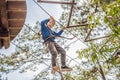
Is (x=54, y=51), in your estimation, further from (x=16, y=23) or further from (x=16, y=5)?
(x=16, y=5)

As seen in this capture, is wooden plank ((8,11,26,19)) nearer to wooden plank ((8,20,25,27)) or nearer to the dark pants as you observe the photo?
wooden plank ((8,20,25,27))

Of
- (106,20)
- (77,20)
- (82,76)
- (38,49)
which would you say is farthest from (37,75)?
(106,20)

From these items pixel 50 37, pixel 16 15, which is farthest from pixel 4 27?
pixel 50 37

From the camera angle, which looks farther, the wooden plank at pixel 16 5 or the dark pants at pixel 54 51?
the dark pants at pixel 54 51

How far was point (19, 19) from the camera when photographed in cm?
542

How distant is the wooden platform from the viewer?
5238mm

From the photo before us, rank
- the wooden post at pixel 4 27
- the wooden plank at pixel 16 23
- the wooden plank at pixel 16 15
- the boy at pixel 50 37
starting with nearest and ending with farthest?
the wooden post at pixel 4 27, the wooden plank at pixel 16 15, the wooden plank at pixel 16 23, the boy at pixel 50 37

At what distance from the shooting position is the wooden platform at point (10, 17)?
524cm

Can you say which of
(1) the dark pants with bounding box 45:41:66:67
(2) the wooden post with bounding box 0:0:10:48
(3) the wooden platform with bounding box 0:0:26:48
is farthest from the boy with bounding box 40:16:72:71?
(3) the wooden platform with bounding box 0:0:26:48

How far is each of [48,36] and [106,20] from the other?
14.7 feet

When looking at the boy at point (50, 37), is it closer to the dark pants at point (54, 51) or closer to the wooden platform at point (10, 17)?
the dark pants at point (54, 51)

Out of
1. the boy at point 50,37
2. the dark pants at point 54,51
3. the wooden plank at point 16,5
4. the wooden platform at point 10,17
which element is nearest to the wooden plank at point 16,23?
the wooden platform at point 10,17

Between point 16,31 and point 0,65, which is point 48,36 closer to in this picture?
point 16,31

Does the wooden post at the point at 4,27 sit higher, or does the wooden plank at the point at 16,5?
the wooden plank at the point at 16,5
